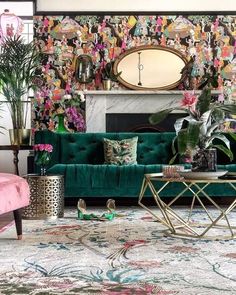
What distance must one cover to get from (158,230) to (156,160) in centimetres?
194

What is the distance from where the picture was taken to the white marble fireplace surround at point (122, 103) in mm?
7445

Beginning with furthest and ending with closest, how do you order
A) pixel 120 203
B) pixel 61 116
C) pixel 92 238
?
pixel 61 116 → pixel 120 203 → pixel 92 238

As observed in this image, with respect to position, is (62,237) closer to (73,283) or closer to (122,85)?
(73,283)

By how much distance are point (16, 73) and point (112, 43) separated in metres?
1.53

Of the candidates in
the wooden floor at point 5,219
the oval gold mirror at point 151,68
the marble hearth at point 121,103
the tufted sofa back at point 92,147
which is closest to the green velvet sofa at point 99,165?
the tufted sofa back at point 92,147

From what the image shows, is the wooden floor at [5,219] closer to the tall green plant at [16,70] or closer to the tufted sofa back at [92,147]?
the tufted sofa back at [92,147]

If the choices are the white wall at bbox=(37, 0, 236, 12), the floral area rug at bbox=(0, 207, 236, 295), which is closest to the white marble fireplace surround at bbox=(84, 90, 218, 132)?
the white wall at bbox=(37, 0, 236, 12)

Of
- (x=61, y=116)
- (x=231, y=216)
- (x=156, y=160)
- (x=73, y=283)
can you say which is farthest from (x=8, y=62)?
(x=73, y=283)

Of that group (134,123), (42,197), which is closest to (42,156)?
(42,197)

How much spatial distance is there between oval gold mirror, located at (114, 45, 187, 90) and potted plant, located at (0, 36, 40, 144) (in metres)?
1.29

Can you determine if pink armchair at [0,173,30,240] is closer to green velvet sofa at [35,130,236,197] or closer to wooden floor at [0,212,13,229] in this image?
wooden floor at [0,212,13,229]

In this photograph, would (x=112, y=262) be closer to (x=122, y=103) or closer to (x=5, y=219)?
(x=5, y=219)

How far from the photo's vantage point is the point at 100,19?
7539 mm

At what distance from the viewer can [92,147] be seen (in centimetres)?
552
